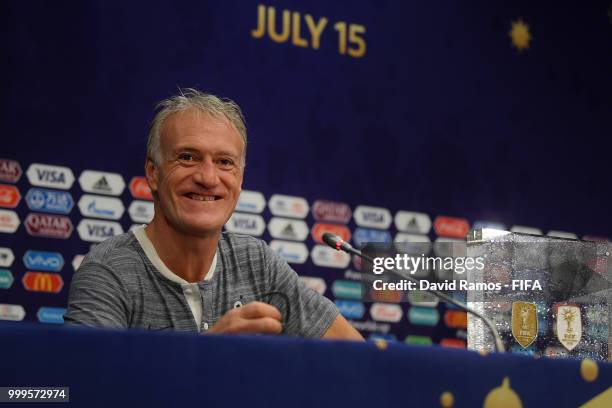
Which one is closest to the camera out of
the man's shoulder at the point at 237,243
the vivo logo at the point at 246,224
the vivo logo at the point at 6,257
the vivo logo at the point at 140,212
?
the man's shoulder at the point at 237,243

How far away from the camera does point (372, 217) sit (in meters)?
3.69

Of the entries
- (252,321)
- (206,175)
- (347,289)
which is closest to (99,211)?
(347,289)

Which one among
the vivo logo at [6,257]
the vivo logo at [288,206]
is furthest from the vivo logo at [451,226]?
the vivo logo at [6,257]

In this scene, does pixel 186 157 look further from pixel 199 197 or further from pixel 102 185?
pixel 102 185

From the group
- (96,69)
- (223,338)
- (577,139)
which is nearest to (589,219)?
(577,139)

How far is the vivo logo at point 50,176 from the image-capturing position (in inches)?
121

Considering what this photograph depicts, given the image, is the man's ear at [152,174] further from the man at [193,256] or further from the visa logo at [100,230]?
the visa logo at [100,230]

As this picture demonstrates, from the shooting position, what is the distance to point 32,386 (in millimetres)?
829

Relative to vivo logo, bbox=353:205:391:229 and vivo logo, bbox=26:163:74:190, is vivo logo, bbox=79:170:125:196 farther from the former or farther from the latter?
vivo logo, bbox=353:205:391:229

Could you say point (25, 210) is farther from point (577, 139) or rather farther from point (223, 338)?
point (577, 139)

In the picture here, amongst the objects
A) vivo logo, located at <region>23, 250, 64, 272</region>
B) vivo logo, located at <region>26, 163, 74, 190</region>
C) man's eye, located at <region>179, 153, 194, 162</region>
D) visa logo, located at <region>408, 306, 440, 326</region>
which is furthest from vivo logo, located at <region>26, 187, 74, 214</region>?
visa logo, located at <region>408, 306, 440, 326</region>

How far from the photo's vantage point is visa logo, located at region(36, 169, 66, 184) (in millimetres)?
3096

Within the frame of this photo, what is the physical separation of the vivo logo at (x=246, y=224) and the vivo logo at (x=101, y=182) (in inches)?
18.8

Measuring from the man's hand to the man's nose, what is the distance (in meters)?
0.61
